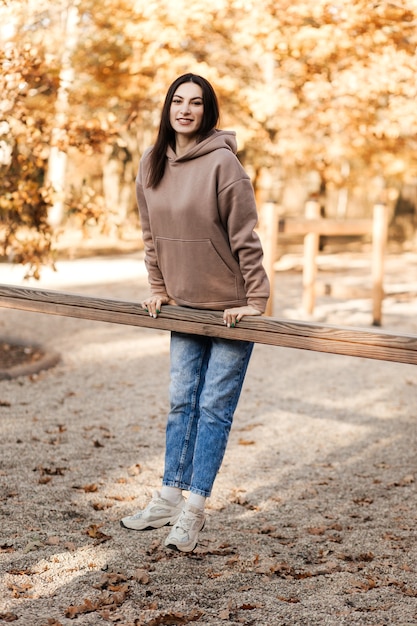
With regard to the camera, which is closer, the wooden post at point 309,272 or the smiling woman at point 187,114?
the smiling woman at point 187,114

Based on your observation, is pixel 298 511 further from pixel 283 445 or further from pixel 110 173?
pixel 110 173

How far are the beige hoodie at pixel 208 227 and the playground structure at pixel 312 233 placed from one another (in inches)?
272

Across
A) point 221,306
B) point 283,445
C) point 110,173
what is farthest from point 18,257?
point 110,173

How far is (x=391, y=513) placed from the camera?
4.56m

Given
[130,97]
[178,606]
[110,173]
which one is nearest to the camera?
[178,606]

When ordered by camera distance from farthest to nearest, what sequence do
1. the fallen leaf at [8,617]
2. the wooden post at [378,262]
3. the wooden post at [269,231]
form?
the wooden post at [378,262] < the wooden post at [269,231] < the fallen leaf at [8,617]

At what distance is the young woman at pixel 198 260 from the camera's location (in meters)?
3.37

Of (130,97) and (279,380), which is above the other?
(130,97)

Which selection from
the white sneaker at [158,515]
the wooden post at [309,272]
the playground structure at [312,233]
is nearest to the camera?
the white sneaker at [158,515]

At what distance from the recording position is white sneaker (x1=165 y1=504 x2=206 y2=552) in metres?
3.62

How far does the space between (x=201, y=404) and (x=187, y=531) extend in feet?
1.75

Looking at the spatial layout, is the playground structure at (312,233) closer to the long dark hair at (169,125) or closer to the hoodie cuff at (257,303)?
the long dark hair at (169,125)

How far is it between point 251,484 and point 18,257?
3743 mm

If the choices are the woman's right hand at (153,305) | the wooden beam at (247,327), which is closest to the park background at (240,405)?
the wooden beam at (247,327)
